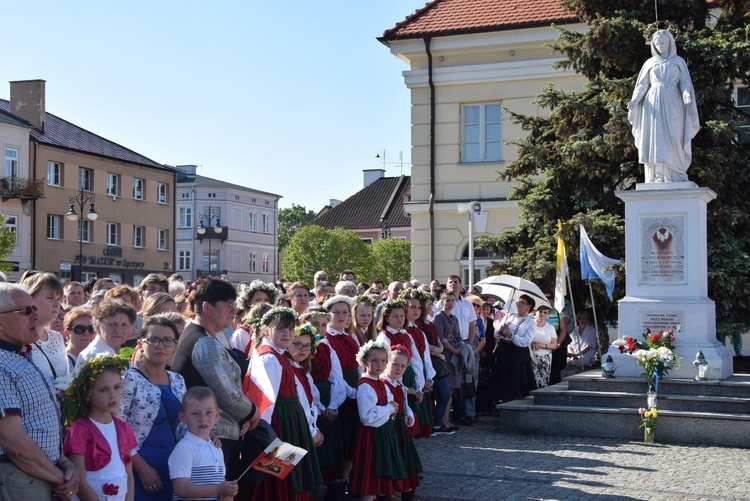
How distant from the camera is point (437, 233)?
26984 millimetres

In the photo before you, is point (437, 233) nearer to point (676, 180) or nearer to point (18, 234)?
point (676, 180)

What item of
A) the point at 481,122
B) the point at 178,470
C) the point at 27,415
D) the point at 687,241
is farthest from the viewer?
the point at 481,122

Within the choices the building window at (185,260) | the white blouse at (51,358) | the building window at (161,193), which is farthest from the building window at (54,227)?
the white blouse at (51,358)

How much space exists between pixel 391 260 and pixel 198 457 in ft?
220

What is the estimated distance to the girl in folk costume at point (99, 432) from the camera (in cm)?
519

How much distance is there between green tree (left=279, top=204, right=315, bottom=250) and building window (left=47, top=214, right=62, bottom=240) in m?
74.2

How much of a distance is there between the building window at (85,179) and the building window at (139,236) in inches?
195

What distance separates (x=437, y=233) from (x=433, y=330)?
14.3 m

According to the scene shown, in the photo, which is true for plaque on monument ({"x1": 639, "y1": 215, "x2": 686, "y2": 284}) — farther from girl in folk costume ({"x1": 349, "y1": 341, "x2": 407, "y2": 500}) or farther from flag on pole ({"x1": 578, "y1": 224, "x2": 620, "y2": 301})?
girl in folk costume ({"x1": 349, "y1": 341, "x2": 407, "y2": 500})

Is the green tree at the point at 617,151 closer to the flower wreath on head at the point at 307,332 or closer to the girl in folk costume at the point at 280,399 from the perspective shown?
the flower wreath on head at the point at 307,332

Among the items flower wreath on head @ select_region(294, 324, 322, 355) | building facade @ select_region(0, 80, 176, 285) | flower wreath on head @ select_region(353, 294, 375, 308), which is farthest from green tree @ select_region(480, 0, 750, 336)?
building facade @ select_region(0, 80, 176, 285)

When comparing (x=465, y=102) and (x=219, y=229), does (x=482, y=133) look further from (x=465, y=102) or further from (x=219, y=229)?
(x=219, y=229)

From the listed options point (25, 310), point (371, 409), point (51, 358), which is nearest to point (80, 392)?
point (25, 310)

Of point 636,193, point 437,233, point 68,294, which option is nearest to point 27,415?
point 68,294
